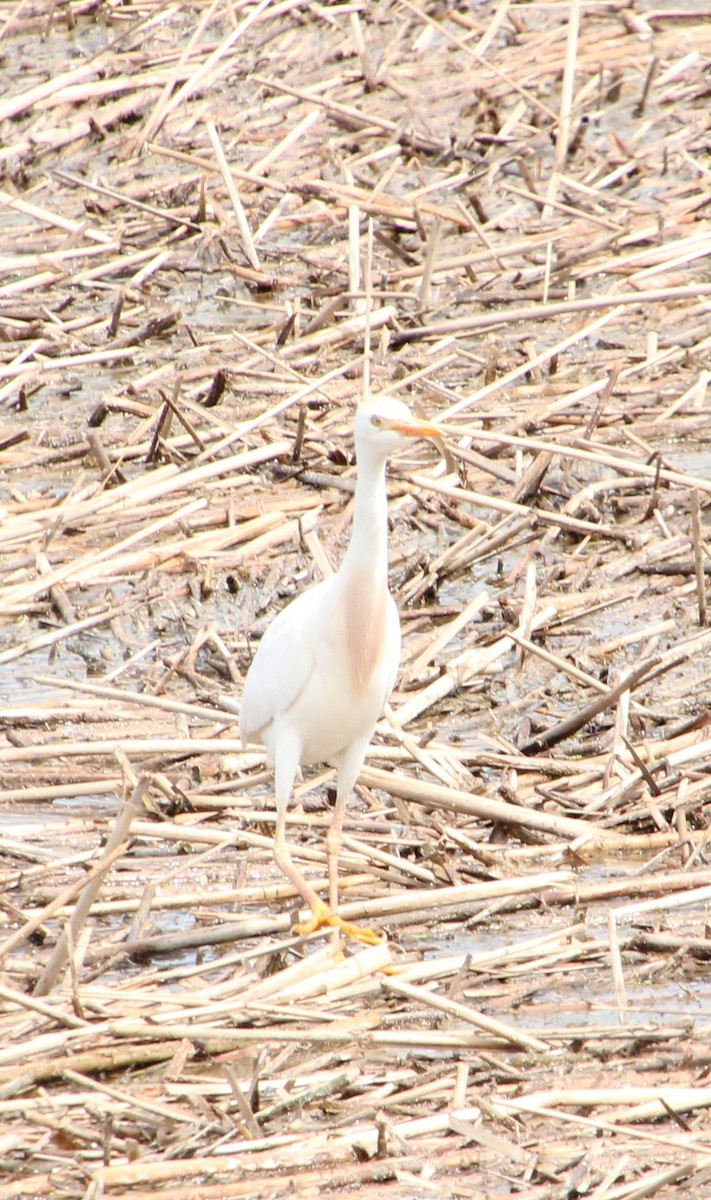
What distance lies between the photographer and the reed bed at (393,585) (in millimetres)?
4082

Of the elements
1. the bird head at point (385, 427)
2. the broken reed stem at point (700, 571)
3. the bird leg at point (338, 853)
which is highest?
the bird head at point (385, 427)

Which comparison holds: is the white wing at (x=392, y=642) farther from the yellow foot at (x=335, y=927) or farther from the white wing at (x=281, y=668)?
the yellow foot at (x=335, y=927)

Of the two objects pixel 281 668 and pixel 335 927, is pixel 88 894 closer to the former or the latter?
pixel 335 927

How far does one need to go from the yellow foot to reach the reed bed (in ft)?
0.24

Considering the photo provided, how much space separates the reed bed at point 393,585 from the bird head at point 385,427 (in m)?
1.05

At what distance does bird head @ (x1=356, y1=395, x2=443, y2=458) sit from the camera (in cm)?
501

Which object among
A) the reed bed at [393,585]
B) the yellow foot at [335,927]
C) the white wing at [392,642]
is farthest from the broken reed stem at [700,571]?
the yellow foot at [335,927]

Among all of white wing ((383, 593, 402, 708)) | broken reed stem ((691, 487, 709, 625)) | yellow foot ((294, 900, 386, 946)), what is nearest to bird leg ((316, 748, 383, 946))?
yellow foot ((294, 900, 386, 946))

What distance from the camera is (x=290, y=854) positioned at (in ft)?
18.0

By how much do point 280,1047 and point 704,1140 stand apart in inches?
42.0

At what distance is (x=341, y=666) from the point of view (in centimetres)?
527

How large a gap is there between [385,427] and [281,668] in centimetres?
83

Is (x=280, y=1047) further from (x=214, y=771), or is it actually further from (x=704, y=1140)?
(x=214, y=771)

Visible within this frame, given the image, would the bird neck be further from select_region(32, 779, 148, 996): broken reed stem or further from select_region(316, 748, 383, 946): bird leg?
select_region(32, 779, 148, 996): broken reed stem
